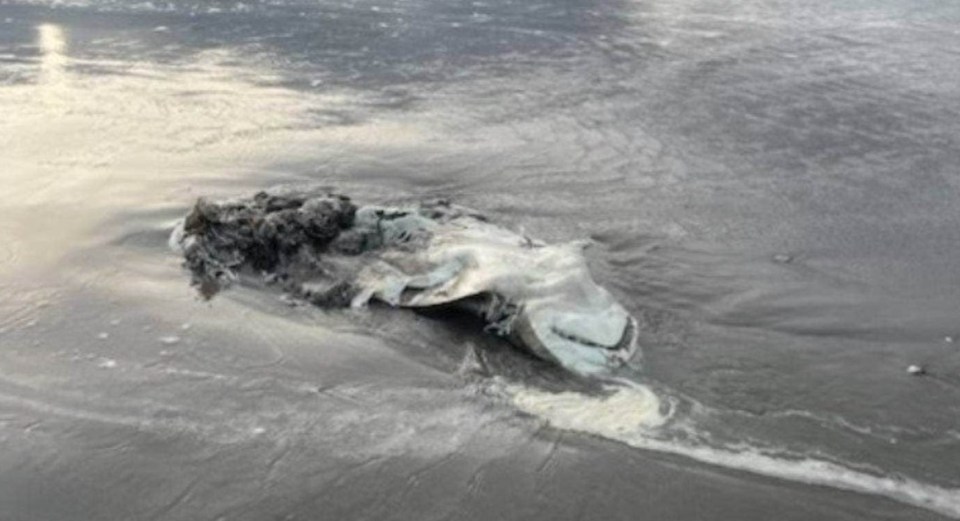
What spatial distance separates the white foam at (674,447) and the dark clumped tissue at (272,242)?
72.3 inches

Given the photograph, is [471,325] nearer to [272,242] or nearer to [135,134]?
[272,242]

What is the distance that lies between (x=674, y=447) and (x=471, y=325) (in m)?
1.60

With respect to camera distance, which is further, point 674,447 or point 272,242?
point 272,242

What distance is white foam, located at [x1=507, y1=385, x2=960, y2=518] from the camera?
4043mm

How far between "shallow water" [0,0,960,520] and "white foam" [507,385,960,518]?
0.7 inches

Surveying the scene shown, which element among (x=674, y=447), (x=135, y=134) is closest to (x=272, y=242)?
(x=674, y=447)

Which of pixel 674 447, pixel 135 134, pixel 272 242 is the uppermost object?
pixel 135 134

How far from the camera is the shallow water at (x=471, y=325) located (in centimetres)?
410

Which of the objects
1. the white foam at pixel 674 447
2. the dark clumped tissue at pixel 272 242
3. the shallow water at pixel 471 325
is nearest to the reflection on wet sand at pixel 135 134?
the shallow water at pixel 471 325

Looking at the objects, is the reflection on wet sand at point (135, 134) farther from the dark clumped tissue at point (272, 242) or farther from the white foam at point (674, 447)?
the white foam at point (674, 447)

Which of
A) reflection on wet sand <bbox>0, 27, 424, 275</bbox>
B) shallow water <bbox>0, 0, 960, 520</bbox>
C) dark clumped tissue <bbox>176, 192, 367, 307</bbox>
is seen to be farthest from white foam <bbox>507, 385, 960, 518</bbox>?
reflection on wet sand <bbox>0, 27, 424, 275</bbox>

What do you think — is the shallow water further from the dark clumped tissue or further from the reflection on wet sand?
the dark clumped tissue

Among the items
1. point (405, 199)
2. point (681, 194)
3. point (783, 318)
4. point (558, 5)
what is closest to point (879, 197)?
point (681, 194)

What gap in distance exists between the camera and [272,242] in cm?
626
